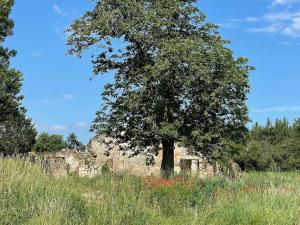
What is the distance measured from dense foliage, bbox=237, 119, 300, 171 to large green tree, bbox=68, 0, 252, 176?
3264 cm

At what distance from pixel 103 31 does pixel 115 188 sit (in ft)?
35.6

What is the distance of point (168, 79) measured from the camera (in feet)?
66.4

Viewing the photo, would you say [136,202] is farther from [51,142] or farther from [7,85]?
[51,142]

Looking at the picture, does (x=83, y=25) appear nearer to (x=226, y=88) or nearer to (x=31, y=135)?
(x=226, y=88)

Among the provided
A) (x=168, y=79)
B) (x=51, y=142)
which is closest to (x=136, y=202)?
(x=168, y=79)

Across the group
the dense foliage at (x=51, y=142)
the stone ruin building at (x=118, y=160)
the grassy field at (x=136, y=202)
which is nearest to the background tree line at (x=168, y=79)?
the grassy field at (x=136, y=202)

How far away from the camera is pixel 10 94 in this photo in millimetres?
31547

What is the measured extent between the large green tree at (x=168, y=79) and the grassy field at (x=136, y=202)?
286 inches

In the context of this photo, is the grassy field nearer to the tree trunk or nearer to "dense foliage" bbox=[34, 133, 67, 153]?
the tree trunk

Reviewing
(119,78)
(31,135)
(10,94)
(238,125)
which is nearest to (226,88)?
(238,125)

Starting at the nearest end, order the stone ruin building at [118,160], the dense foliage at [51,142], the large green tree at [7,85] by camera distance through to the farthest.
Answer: the large green tree at [7,85] → the stone ruin building at [118,160] → the dense foliage at [51,142]

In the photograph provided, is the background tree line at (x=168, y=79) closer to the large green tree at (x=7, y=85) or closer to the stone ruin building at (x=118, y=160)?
the large green tree at (x=7, y=85)

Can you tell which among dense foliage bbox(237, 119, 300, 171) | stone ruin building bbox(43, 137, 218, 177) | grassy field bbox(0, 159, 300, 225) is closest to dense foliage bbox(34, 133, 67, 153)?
dense foliage bbox(237, 119, 300, 171)

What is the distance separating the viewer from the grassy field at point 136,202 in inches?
345
